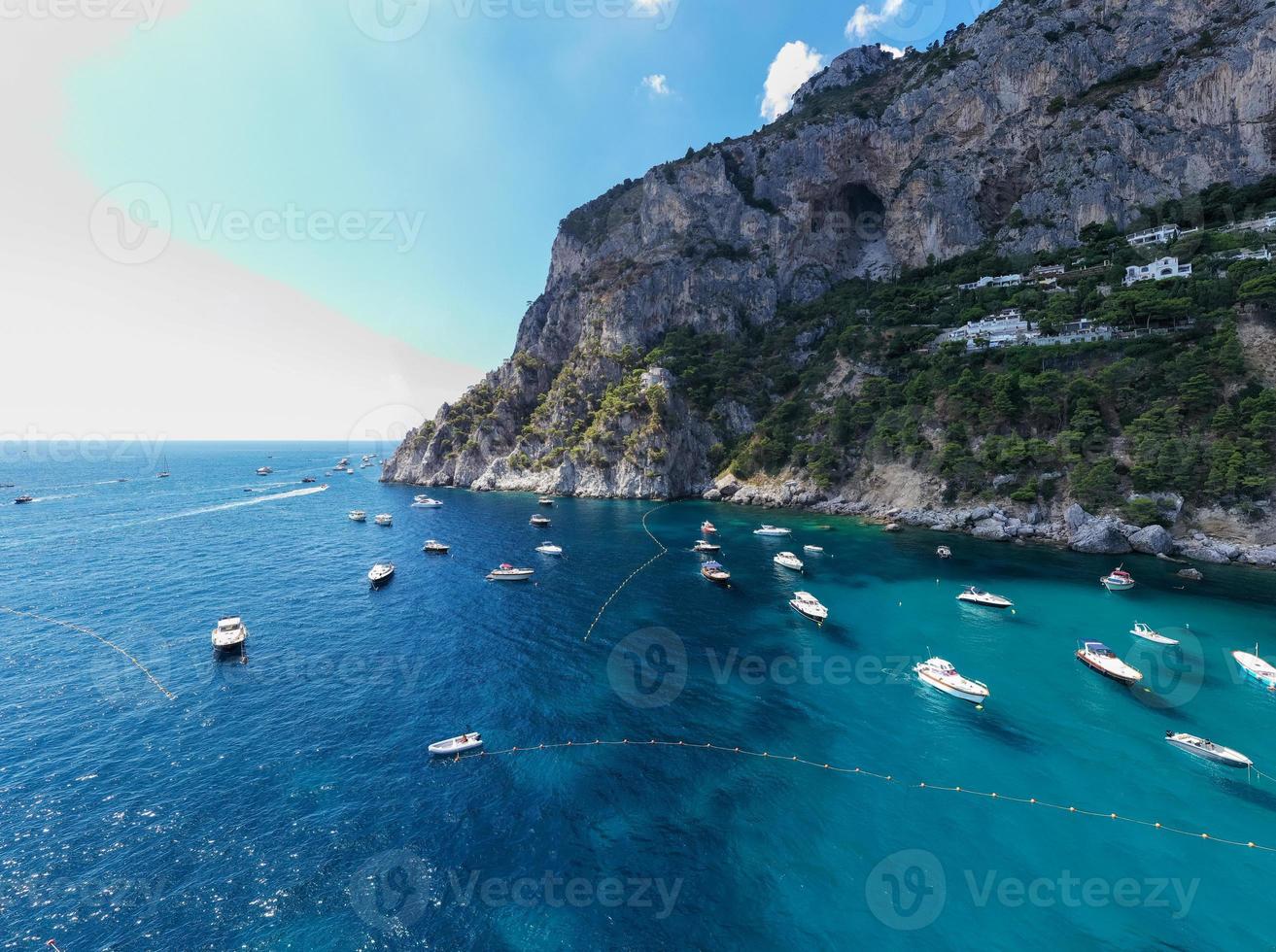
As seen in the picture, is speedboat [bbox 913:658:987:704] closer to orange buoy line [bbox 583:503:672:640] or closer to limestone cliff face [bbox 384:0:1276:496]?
orange buoy line [bbox 583:503:672:640]

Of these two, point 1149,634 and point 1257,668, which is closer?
point 1257,668

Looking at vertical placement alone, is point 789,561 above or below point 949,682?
above

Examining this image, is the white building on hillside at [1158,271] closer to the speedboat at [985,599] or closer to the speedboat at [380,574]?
the speedboat at [985,599]

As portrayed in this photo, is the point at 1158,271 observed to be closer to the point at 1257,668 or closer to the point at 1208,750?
the point at 1257,668

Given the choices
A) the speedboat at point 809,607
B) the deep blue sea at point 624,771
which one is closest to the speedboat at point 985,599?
the deep blue sea at point 624,771

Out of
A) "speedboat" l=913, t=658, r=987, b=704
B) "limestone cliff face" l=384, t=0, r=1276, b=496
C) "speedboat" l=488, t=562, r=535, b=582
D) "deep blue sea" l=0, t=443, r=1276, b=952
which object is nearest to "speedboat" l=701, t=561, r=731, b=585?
"deep blue sea" l=0, t=443, r=1276, b=952

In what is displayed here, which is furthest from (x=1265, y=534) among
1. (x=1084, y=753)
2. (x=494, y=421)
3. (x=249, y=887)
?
(x=494, y=421)

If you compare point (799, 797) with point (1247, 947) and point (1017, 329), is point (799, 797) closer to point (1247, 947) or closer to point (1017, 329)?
point (1247, 947)

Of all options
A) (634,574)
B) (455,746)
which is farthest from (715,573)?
(455,746)
